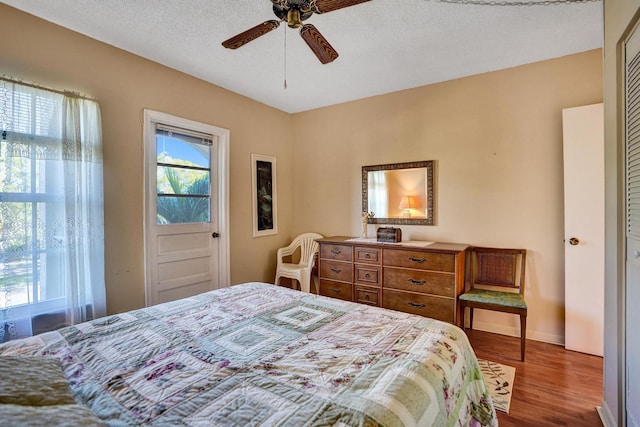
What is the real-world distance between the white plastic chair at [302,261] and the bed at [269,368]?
189 centimetres

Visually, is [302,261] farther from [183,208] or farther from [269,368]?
[269,368]

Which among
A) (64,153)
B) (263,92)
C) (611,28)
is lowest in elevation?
(64,153)

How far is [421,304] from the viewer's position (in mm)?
2840

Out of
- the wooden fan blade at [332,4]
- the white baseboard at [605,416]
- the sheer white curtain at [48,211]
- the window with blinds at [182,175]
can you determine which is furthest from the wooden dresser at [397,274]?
the sheer white curtain at [48,211]

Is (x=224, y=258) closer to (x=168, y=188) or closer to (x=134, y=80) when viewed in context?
(x=168, y=188)

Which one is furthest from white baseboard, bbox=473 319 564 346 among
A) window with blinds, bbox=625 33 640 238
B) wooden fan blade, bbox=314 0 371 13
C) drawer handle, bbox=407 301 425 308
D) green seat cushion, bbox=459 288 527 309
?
wooden fan blade, bbox=314 0 371 13

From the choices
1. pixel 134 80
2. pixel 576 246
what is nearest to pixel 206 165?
pixel 134 80

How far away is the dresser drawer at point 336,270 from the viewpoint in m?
3.29

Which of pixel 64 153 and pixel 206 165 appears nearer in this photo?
pixel 64 153

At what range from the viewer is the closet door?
51.9 inches

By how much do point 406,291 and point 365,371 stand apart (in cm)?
197

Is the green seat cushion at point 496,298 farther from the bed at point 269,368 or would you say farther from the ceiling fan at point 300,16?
the ceiling fan at point 300,16

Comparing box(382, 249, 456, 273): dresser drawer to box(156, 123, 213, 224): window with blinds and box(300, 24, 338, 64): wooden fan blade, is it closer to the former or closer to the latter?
box(300, 24, 338, 64): wooden fan blade

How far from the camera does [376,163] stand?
367cm
